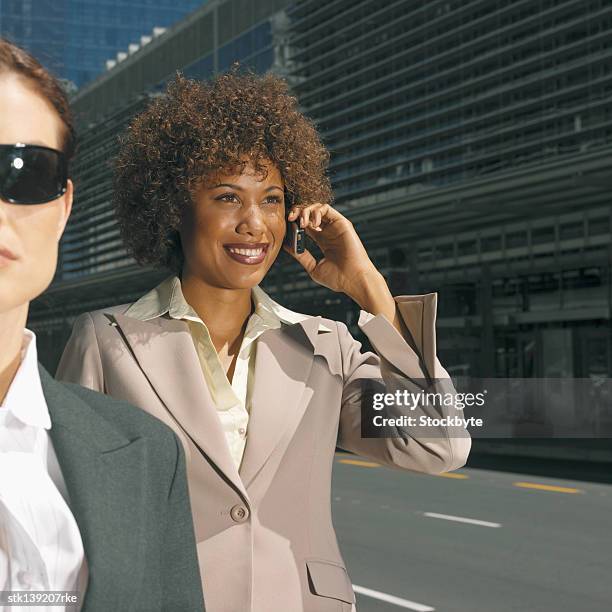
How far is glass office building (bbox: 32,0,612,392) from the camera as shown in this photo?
17.9 m

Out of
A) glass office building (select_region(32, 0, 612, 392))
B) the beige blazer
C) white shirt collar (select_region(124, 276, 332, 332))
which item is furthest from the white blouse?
glass office building (select_region(32, 0, 612, 392))

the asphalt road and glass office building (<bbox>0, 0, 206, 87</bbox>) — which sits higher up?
glass office building (<bbox>0, 0, 206, 87</bbox>)

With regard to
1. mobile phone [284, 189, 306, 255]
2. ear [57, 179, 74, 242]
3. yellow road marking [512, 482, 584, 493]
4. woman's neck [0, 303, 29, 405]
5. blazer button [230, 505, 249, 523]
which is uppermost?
mobile phone [284, 189, 306, 255]

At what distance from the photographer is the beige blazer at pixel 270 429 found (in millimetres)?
1745

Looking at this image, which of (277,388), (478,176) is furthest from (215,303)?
(478,176)

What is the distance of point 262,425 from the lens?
70.4 inches

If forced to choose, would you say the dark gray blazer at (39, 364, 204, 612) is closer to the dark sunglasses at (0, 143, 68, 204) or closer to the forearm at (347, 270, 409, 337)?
the dark sunglasses at (0, 143, 68, 204)

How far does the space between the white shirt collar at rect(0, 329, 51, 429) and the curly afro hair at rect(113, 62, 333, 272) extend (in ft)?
2.40


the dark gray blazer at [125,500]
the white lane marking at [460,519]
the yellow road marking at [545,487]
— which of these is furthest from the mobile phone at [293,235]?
the yellow road marking at [545,487]

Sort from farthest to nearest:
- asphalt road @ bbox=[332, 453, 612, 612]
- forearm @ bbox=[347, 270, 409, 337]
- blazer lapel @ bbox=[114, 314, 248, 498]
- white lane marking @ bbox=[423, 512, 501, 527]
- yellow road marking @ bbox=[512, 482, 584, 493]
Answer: yellow road marking @ bbox=[512, 482, 584, 493] < white lane marking @ bbox=[423, 512, 501, 527] < asphalt road @ bbox=[332, 453, 612, 612] < forearm @ bbox=[347, 270, 409, 337] < blazer lapel @ bbox=[114, 314, 248, 498]

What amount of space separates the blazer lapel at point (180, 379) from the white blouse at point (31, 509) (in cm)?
55

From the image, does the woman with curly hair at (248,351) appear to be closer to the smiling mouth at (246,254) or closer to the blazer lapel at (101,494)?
the smiling mouth at (246,254)

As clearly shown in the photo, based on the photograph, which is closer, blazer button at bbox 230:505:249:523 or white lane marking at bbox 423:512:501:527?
blazer button at bbox 230:505:249:523

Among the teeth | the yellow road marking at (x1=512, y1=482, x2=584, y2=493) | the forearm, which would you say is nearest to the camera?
the teeth
